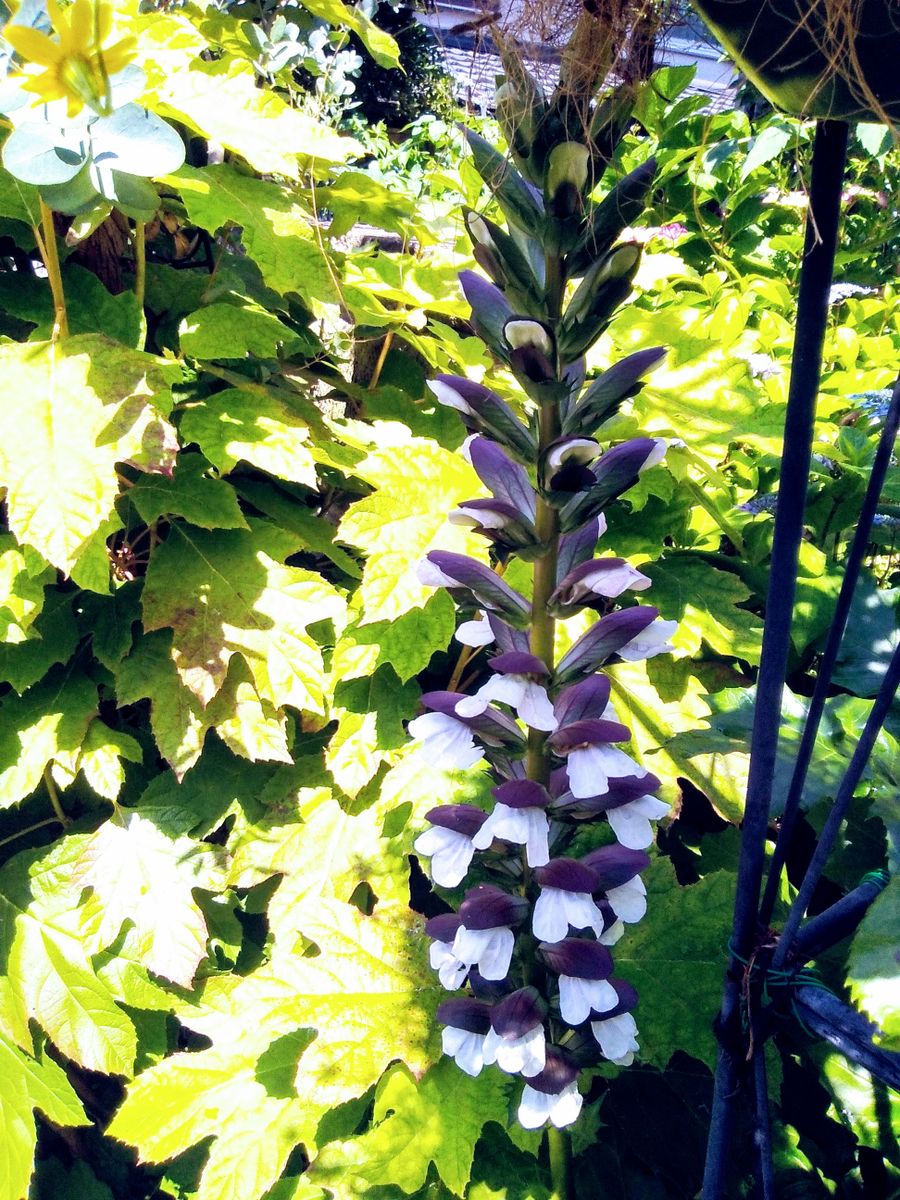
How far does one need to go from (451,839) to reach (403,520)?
1.44 ft

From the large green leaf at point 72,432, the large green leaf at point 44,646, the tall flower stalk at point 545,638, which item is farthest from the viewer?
the large green leaf at point 44,646

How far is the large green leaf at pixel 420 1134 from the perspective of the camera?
0.89 metres

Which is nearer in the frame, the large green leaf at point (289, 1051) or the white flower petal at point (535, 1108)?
the white flower petal at point (535, 1108)

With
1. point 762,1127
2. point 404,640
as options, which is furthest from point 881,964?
point 404,640

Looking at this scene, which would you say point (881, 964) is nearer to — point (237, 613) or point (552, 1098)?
point (552, 1098)

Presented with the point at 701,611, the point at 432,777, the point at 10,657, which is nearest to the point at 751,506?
the point at 701,611

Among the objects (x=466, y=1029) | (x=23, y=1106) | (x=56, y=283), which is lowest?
(x=23, y=1106)

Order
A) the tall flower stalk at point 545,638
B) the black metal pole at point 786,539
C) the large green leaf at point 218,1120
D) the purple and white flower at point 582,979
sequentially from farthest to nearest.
Result: the large green leaf at point 218,1120 < the purple and white flower at point 582,979 < the tall flower stalk at point 545,638 < the black metal pole at point 786,539

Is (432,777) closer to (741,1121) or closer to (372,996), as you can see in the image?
(372,996)

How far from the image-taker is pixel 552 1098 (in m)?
0.76

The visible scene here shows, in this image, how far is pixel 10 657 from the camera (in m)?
1.15

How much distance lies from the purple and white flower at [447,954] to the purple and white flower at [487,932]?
0.17ft

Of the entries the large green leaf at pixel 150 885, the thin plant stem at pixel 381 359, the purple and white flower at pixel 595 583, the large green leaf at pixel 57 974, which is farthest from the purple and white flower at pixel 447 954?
the thin plant stem at pixel 381 359

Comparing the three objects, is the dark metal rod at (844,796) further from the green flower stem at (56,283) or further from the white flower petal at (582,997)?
the green flower stem at (56,283)
